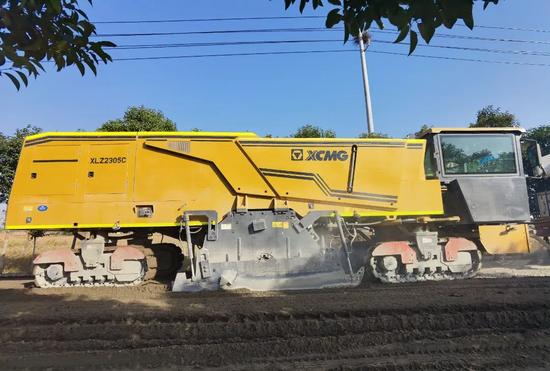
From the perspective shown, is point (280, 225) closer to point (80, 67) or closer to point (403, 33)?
point (80, 67)

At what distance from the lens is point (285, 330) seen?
507cm

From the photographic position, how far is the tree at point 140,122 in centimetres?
1577


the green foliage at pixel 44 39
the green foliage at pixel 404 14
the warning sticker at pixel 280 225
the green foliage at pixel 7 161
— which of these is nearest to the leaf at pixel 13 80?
the green foliage at pixel 44 39

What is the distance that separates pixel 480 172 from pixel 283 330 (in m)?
6.03

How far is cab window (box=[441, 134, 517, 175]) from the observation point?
876 centimetres

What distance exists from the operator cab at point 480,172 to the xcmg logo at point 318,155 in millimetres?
1996

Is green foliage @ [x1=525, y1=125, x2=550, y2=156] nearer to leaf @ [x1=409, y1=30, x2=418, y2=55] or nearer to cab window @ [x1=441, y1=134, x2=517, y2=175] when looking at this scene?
cab window @ [x1=441, y1=134, x2=517, y2=175]

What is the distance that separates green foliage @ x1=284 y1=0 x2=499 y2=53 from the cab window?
268 inches

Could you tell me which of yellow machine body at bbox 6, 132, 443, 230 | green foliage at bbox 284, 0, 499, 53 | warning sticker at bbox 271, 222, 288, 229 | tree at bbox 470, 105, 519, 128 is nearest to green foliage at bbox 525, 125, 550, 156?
tree at bbox 470, 105, 519, 128

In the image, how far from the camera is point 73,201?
790cm

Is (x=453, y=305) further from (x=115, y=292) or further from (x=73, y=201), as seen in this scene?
(x=73, y=201)

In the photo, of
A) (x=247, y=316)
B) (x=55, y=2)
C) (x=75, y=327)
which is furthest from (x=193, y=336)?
(x=55, y=2)

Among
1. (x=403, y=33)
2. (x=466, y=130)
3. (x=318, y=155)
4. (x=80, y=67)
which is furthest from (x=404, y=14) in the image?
(x=466, y=130)

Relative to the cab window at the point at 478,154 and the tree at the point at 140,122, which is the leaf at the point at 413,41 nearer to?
the cab window at the point at 478,154
